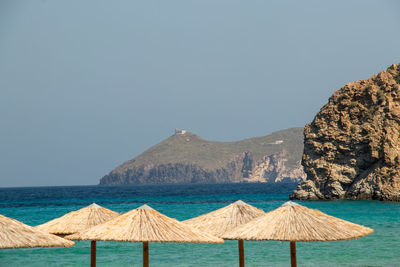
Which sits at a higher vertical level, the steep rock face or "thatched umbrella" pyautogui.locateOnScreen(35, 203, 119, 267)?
the steep rock face

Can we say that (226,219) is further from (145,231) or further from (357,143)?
(357,143)

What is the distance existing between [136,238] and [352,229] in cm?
530

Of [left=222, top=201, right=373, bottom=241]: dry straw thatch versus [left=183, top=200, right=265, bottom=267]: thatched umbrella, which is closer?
[left=222, top=201, right=373, bottom=241]: dry straw thatch

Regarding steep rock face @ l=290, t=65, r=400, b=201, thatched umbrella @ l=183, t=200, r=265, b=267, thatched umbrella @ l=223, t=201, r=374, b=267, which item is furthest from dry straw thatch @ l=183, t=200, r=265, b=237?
steep rock face @ l=290, t=65, r=400, b=201

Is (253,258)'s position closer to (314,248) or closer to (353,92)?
(314,248)

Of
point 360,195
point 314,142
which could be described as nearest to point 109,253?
point 360,195

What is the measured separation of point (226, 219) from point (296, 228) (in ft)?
9.00

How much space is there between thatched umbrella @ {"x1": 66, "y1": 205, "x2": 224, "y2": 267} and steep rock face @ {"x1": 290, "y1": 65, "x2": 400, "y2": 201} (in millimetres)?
43295

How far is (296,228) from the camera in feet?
42.2

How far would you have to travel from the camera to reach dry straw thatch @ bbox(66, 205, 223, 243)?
12.4 metres

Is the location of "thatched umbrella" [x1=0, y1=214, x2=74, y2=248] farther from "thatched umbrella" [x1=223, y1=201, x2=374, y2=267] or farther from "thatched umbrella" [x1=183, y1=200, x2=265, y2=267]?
"thatched umbrella" [x1=223, y1=201, x2=374, y2=267]

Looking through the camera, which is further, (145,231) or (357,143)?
(357,143)

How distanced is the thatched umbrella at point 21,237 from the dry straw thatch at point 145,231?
779 millimetres

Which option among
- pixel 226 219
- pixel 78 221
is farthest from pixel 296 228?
pixel 78 221
